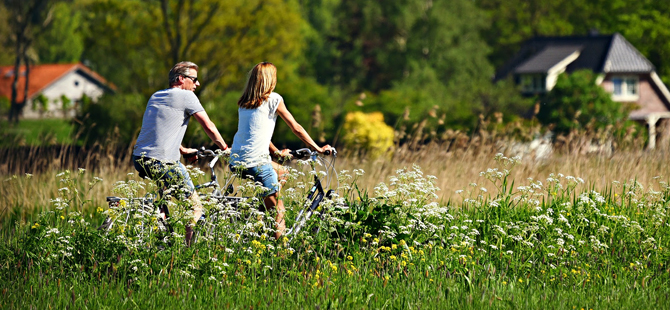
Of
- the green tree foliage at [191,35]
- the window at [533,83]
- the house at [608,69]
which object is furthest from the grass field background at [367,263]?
the window at [533,83]

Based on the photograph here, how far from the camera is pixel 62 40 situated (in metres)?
76.1

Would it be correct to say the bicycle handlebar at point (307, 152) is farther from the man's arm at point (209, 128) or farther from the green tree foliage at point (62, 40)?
the green tree foliage at point (62, 40)

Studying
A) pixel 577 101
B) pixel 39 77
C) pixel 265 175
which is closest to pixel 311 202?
pixel 265 175

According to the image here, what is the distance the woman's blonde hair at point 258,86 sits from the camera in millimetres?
5770

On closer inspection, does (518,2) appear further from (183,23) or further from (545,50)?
(183,23)

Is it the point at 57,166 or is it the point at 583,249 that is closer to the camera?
the point at 583,249

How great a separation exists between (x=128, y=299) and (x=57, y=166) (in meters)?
4.94

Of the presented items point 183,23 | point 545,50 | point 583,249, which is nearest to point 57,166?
point 583,249

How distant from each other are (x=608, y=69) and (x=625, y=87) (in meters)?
1.90

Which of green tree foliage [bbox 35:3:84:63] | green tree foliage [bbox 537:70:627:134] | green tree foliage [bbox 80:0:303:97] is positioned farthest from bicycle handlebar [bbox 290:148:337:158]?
green tree foliage [bbox 35:3:84:63]

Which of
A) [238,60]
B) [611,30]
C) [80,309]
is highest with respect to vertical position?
[611,30]

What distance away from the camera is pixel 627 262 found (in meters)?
5.68

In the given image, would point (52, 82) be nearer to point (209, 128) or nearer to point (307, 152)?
point (307, 152)

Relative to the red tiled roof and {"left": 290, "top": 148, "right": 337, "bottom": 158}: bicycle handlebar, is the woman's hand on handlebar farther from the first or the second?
the red tiled roof
